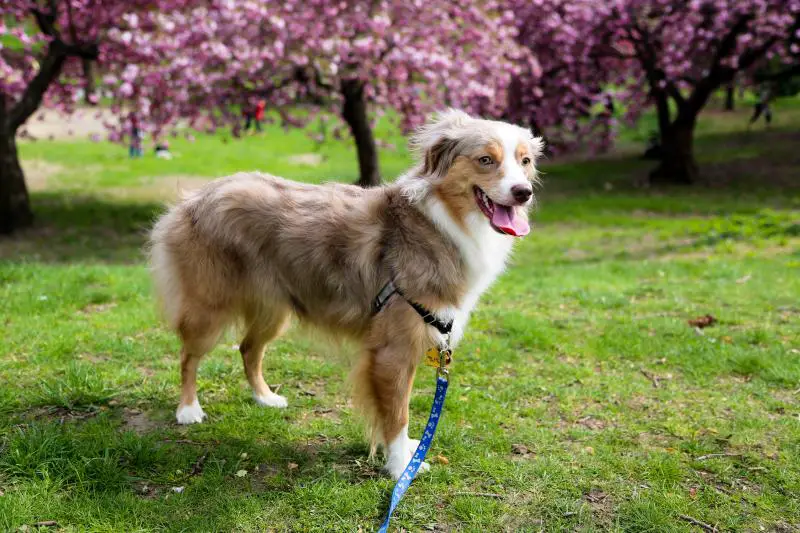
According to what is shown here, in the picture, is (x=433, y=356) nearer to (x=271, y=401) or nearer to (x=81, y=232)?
(x=271, y=401)

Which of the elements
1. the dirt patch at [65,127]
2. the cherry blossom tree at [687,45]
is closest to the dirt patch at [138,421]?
the cherry blossom tree at [687,45]

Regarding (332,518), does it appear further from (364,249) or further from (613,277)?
(613,277)

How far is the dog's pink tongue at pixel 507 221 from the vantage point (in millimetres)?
3352

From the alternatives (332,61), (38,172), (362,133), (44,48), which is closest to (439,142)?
(332,61)

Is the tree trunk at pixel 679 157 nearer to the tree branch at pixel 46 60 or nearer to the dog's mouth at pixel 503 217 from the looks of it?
the tree branch at pixel 46 60

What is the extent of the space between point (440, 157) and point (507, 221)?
0.49m

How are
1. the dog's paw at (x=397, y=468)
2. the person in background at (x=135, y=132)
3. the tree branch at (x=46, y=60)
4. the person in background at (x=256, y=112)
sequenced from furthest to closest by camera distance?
the person in background at (x=256, y=112) → the person in background at (x=135, y=132) → the tree branch at (x=46, y=60) → the dog's paw at (x=397, y=468)

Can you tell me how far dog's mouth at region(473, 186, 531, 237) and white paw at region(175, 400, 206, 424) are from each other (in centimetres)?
205

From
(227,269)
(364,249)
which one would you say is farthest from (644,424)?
(227,269)

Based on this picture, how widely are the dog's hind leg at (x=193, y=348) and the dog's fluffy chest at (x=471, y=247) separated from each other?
52.2 inches

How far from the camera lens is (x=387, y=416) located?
11.8 feet

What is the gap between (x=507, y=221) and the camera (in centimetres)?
337

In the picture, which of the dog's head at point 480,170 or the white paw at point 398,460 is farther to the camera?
the white paw at point 398,460

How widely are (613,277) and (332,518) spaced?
5.69 m
